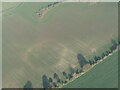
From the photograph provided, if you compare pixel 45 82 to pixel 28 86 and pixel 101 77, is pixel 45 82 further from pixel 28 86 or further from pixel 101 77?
pixel 101 77

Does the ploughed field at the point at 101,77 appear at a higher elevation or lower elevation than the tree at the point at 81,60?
lower

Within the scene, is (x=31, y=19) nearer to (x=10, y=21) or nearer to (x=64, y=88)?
(x=10, y=21)

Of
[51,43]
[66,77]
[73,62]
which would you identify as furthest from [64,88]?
[51,43]

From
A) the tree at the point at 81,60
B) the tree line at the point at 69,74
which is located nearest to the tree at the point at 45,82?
the tree line at the point at 69,74

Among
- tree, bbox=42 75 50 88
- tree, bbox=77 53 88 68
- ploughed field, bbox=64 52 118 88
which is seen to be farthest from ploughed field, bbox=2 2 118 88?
ploughed field, bbox=64 52 118 88

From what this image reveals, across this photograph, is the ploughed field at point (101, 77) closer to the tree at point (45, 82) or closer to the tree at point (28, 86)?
the tree at point (45, 82)
